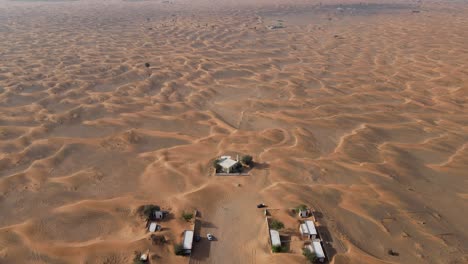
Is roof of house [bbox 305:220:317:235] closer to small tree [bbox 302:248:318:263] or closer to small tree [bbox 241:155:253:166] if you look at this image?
small tree [bbox 302:248:318:263]

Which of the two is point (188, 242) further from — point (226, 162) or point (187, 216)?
point (226, 162)

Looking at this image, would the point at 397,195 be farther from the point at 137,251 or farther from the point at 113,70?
the point at 113,70

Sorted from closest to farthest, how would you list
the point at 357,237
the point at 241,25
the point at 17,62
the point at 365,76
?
the point at 357,237 < the point at 365,76 < the point at 17,62 < the point at 241,25

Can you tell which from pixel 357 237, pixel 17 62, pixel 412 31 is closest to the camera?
pixel 357 237

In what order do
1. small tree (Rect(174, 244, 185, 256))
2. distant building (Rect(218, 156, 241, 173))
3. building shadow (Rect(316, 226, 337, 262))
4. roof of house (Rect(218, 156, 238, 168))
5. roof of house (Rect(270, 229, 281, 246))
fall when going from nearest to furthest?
1. small tree (Rect(174, 244, 185, 256))
2. building shadow (Rect(316, 226, 337, 262))
3. roof of house (Rect(270, 229, 281, 246))
4. distant building (Rect(218, 156, 241, 173))
5. roof of house (Rect(218, 156, 238, 168))

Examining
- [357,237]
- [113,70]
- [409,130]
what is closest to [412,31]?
[409,130]

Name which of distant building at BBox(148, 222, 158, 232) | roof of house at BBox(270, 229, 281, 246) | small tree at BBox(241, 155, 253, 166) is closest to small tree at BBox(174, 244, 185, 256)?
distant building at BBox(148, 222, 158, 232)
